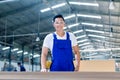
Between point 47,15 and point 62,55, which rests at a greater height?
point 47,15

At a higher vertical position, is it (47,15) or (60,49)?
(47,15)

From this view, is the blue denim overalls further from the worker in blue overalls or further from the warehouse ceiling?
the warehouse ceiling

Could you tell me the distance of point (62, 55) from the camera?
1.92m

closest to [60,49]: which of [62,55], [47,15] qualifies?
[62,55]

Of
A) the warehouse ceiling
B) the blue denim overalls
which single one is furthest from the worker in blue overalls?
the warehouse ceiling

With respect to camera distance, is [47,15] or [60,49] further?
[47,15]

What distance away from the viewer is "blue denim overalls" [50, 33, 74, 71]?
74.9 inches

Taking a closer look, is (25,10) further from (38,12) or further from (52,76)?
(52,76)

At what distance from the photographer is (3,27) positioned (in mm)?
16000

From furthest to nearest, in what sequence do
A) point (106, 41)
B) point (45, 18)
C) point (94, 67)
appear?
point (106, 41) < point (45, 18) < point (94, 67)

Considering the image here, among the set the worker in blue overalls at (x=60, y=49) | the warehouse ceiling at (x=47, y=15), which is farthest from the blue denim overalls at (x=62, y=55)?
the warehouse ceiling at (x=47, y=15)

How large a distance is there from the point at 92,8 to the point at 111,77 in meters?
13.0

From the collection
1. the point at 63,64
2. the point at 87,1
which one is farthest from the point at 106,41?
the point at 63,64

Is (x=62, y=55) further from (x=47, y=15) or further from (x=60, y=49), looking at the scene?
(x=47, y=15)
